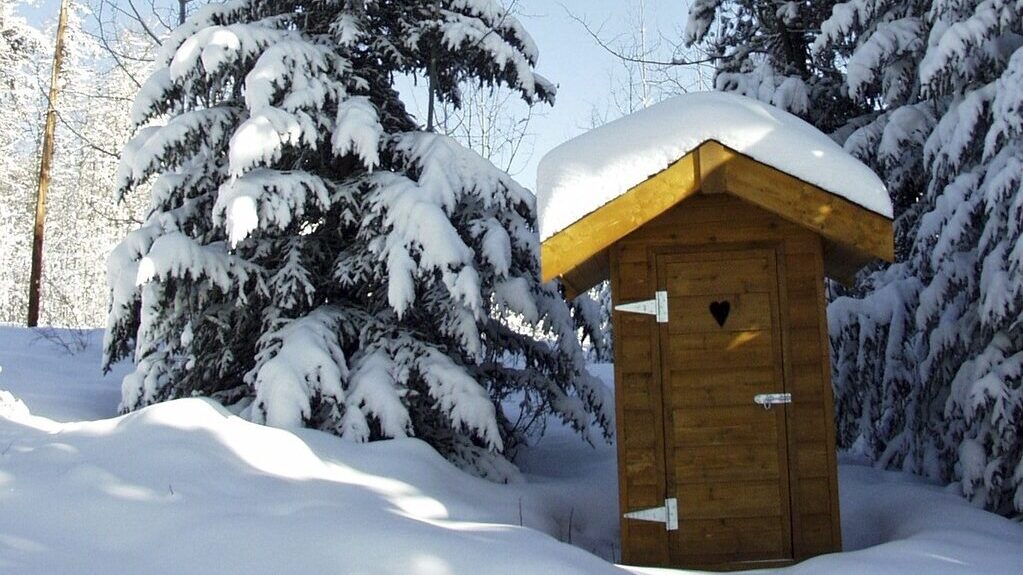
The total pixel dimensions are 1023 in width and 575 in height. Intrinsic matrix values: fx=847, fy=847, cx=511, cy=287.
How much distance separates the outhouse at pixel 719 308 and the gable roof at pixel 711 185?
10 mm

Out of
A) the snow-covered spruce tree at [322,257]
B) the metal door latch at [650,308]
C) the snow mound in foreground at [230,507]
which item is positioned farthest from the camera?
the snow-covered spruce tree at [322,257]

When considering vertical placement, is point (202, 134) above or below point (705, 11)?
below

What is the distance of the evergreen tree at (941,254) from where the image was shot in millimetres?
6625

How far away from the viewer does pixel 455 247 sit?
23.5ft

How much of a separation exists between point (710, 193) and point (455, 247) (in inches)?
91.0

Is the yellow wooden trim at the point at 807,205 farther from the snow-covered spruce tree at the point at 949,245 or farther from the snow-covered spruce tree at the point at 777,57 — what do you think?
the snow-covered spruce tree at the point at 777,57

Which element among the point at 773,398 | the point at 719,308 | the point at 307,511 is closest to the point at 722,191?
the point at 719,308

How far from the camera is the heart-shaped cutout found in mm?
5891

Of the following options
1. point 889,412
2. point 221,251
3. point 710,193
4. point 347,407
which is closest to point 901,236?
point 889,412

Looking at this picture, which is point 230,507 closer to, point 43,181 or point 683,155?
→ point 683,155

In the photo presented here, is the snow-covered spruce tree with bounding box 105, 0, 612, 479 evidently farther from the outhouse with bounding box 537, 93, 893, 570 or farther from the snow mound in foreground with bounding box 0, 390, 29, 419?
the outhouse with bounding box 537, 93, 893, 570

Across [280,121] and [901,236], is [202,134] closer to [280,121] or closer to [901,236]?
[280,121]

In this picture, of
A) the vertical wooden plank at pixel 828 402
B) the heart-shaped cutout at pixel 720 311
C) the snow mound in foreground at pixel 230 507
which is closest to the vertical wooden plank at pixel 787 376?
the vertical wooden plank at pixel 828 402

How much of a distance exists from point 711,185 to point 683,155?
0.27 meters
